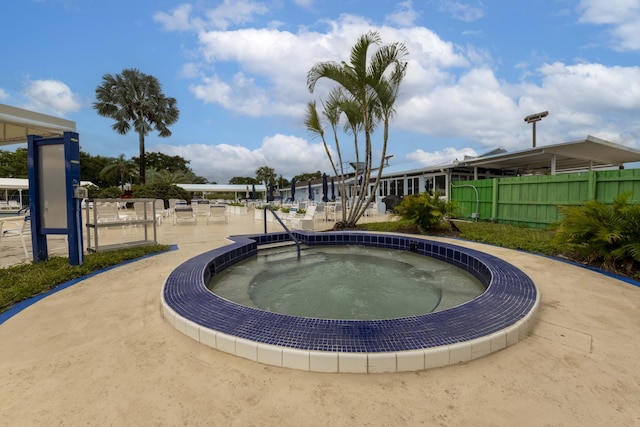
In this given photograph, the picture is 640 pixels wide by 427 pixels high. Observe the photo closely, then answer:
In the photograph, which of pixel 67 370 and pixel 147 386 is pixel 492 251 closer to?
pixel 147 386

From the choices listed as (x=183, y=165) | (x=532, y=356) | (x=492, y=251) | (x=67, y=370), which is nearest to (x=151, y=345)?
(x=67, y=370)

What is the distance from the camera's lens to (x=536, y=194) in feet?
28.8

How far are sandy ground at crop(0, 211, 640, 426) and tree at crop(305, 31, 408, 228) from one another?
23.3 feet

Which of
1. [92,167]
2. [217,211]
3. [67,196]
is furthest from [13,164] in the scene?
→ [67,196]

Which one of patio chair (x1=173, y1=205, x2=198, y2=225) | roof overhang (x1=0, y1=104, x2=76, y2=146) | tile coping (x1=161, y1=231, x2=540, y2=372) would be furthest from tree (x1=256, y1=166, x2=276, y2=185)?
tile coping (x1=161, y1=231, x2=540, y2=372)

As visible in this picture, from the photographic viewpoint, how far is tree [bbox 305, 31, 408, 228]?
802 centimetres

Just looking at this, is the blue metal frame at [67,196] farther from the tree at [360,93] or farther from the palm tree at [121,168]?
the palm tree at [121,168]

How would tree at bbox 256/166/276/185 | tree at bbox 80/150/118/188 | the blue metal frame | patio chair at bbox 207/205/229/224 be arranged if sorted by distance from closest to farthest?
1. the blue metal frame
2. patio chair at bbox 207/205/229/224
3. tree at bbox 80/150/118/188
4. tree at bbox 256/166/276/185

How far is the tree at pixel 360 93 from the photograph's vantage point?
26.3 ft

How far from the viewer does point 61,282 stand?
154 inches

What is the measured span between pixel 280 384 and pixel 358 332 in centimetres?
72

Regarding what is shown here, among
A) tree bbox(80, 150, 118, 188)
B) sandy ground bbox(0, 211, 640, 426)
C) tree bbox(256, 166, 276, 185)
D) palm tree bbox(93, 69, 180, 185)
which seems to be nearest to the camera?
sandy ground bbox(0, 211, 640, 426)

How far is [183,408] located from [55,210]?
4.86m

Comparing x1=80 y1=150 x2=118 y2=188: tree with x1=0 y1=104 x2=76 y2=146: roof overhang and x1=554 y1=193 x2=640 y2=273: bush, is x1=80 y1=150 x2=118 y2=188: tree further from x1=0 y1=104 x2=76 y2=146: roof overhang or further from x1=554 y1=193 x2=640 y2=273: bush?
x1=554 y1=193 x2=640 y2=273: bush
